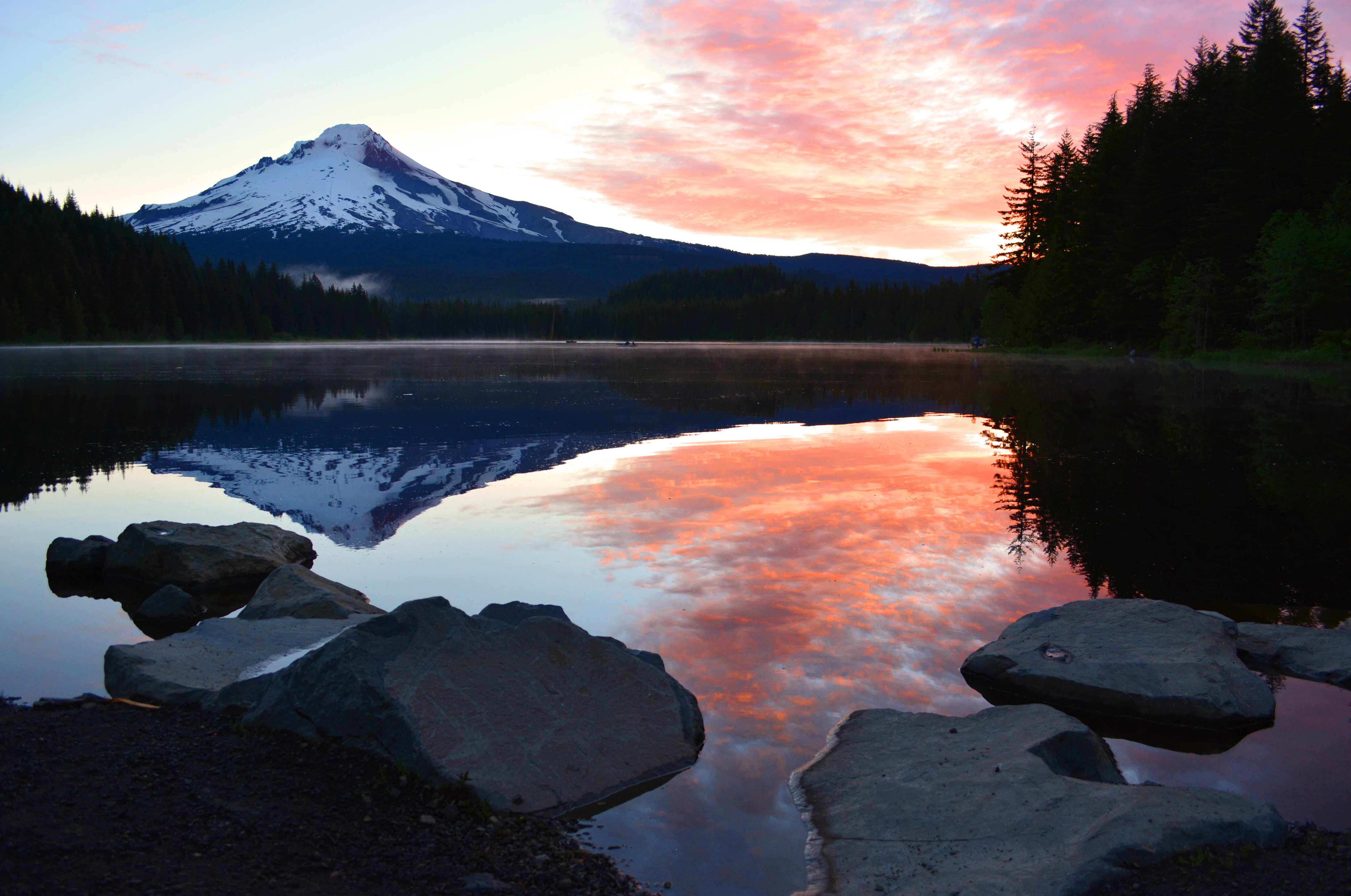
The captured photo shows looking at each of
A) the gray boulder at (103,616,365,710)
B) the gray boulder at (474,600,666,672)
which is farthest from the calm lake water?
the gray boulder at (103,616,365,710)

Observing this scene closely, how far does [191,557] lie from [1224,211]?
203 ft

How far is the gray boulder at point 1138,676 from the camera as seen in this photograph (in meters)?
6.78

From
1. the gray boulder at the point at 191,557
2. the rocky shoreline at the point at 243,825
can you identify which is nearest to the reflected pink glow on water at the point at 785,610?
the rocky shoreline at the point at 243,825

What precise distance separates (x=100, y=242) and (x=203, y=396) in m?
122

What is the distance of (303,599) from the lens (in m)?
8.90

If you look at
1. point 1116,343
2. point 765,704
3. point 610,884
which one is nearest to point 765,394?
point 765,704

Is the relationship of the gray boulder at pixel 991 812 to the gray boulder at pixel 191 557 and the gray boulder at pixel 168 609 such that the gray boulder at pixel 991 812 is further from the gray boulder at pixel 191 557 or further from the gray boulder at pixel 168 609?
the gray boulder at pixel 191 557

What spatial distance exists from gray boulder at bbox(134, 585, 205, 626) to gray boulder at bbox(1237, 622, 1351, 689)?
413 inches

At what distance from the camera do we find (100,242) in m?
132

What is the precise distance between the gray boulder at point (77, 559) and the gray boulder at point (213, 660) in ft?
11.3

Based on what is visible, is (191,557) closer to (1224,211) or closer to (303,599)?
(303,599)

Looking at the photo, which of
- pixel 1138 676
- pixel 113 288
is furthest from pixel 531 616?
pixel 113 288

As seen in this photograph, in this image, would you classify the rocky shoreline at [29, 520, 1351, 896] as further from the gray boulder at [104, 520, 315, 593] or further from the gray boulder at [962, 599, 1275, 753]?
the gray boulder at [104, 520, 315, 593]

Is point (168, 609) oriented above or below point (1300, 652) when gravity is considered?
below
